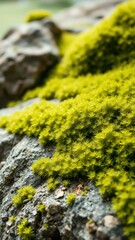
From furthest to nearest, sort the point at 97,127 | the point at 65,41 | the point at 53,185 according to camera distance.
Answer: the point at 65,41 < the point at 97,127 < the point at 53,185

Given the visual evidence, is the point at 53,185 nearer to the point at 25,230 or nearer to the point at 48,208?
the point at 48,208

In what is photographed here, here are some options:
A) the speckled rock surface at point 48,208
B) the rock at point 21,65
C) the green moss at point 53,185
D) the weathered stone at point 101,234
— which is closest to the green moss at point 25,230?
the speckled rock surface at point 48,208

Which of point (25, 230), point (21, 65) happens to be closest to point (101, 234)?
point (25, 230)

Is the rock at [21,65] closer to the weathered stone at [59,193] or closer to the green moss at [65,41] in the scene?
the green moss at [65,41]

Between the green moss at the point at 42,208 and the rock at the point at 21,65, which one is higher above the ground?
the rock at the point at 21,65

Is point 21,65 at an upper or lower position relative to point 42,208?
upper

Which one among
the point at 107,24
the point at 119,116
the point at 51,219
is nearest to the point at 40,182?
the point at 51,219

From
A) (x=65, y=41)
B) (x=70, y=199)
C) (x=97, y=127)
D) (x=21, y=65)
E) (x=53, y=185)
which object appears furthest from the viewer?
(x=65, y=41)
